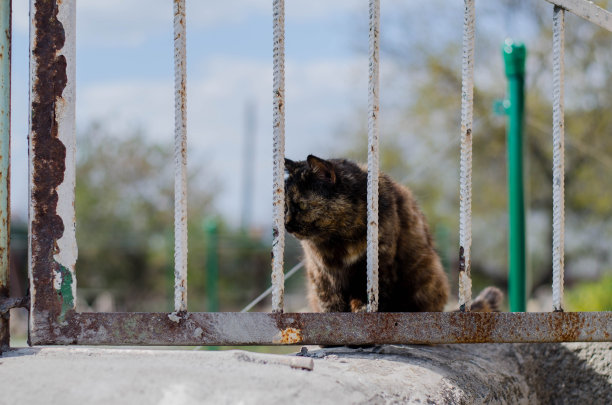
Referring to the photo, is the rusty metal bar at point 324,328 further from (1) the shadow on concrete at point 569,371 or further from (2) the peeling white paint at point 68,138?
(1) the shadow on concrete at point 569,371

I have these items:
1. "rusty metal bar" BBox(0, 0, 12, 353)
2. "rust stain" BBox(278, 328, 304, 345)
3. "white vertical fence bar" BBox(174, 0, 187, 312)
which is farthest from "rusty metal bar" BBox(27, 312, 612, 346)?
"rusty metal bar" BBox(0, 0, 12, 353)

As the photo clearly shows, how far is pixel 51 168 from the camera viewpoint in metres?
2.02

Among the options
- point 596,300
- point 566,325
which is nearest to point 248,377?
point 566,325

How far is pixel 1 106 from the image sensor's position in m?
2.11

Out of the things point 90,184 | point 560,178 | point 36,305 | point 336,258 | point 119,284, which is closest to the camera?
point 36,305

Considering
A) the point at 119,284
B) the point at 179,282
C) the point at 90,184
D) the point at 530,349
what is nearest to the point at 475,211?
the point at 119,284

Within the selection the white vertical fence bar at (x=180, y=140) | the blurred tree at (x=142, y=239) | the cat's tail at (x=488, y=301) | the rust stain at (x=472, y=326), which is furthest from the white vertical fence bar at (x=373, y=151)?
the blurred tree at (x=142, y=239)

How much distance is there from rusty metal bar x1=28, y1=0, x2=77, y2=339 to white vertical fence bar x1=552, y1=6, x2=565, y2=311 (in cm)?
155

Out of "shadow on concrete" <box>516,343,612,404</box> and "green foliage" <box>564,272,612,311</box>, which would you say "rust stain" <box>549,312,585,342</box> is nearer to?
"shadow on concrete" <box>516,343,612,404</box>

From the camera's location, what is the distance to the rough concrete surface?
1.54 m

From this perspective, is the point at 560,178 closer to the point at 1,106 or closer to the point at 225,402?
the point at 225,402

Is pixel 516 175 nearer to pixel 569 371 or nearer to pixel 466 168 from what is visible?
pixel 569 371

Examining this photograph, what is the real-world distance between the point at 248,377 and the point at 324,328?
52cm

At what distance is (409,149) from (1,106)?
1408cm
